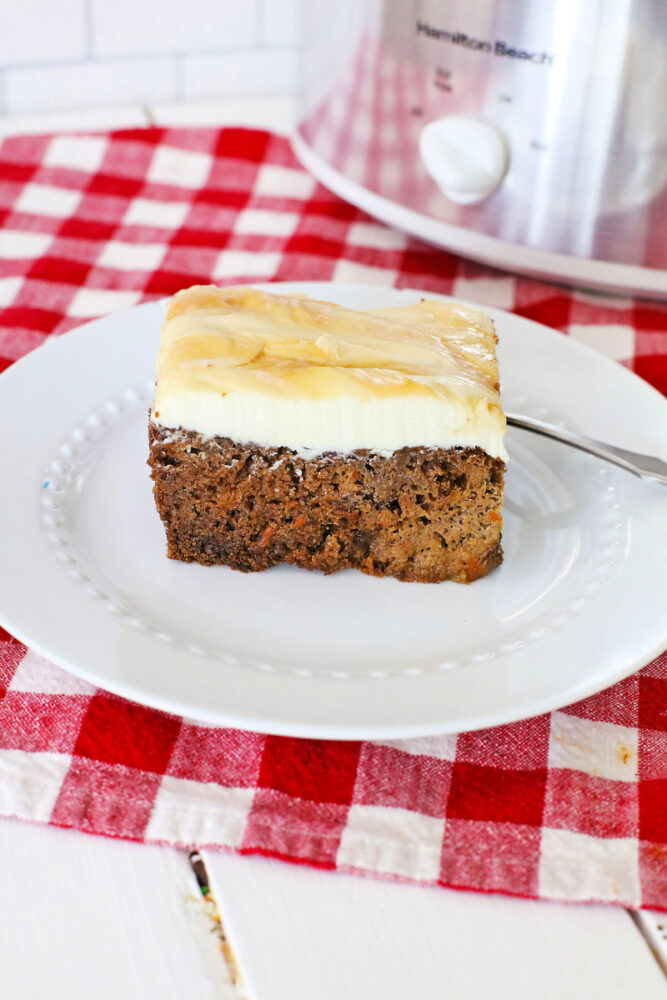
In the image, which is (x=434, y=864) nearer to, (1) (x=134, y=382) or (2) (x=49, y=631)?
(2) (x=49, y=631)

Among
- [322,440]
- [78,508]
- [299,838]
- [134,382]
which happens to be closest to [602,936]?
[299,838]

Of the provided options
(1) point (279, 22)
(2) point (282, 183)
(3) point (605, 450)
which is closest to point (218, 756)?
(3) point (605, 450)

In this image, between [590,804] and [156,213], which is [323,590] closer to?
[590,804]

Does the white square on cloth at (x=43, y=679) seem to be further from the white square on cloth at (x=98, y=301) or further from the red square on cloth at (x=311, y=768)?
the white square on cloth at (x=98, y=301)

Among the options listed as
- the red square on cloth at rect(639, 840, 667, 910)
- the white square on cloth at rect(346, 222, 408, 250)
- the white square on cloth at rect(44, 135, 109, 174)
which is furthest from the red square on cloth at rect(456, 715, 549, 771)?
the white square on cloth at rect(44, 135, 109, 174)

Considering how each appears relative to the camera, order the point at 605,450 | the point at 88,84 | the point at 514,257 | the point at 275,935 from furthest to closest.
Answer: the point at 88,84 < the point at 514,257 < the point at 605,450 < the point at 275,935
